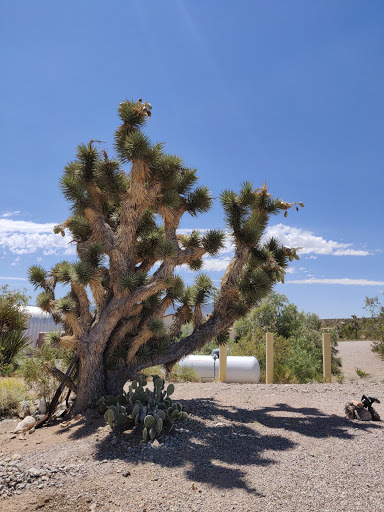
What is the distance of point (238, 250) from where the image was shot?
8.80 m

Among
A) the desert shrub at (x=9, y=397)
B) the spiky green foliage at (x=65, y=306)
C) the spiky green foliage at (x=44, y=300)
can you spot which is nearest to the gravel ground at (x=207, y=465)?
the desert shrub at (x=9, y=397)

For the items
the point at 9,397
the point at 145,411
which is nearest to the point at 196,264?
the point at 145,411

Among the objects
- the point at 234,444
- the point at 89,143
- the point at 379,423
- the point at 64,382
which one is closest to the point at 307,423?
the point at 379,423

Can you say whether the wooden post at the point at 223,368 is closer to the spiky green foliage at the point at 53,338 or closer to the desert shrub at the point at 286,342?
the desert shrub at the point at 286,342

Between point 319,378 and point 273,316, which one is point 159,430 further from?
point 273,316

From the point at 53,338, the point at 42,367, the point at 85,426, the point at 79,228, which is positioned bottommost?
the point at 85,426

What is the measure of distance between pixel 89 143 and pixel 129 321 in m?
3.40

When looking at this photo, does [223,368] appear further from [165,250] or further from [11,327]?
[11,327]

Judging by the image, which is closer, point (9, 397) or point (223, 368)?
point (9, 397)

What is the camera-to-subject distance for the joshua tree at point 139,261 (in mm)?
7594

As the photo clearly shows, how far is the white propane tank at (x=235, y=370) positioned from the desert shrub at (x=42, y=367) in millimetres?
4750

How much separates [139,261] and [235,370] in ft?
17.3

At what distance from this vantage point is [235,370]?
12305mm

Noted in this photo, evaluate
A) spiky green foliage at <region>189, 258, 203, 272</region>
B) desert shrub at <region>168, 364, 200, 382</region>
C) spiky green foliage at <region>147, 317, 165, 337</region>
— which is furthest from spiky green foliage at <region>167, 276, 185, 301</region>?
desert shrub at <region>168, 364, 200, 382</region>
